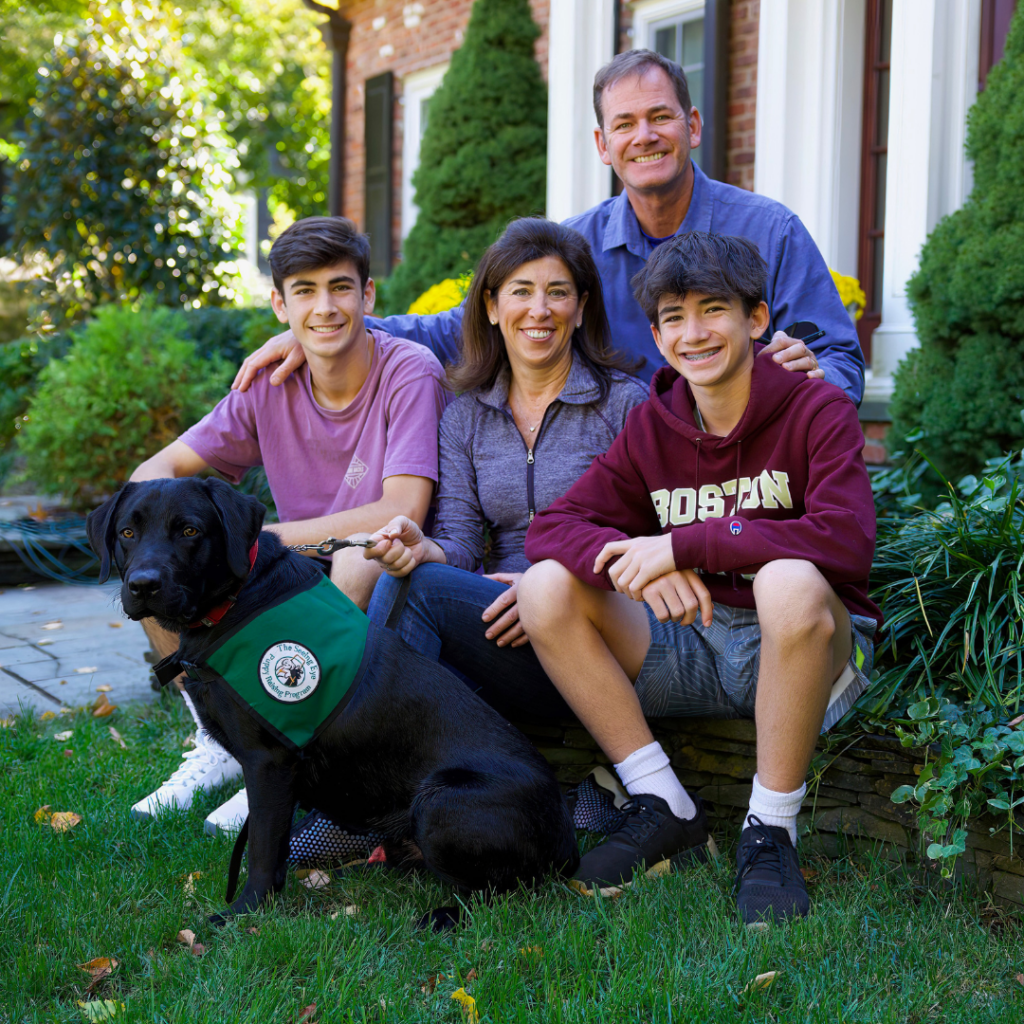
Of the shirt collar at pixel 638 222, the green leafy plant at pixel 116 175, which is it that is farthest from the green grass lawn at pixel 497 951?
the green leafy plant at pixel 116 175

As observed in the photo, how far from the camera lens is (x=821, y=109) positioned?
6.34 m

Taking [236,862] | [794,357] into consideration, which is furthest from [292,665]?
[794,357]

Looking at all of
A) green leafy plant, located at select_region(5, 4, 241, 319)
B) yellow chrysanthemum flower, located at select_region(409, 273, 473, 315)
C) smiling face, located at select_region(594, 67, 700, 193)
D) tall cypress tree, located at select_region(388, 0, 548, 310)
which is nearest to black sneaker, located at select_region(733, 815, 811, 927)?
smiling face, located at select_region(594, 67, 700, 193)

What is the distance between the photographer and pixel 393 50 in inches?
394

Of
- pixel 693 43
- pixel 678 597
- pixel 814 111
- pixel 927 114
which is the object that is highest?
pixel 693 43

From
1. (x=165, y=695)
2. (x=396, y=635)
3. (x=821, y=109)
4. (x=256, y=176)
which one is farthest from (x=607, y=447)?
(x=256, y=176)

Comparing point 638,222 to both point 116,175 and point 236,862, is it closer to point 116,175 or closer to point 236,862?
point 236,862

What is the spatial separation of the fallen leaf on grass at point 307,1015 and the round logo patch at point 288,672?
633 millimetres

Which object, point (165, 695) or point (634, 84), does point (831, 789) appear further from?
point (165, 695)

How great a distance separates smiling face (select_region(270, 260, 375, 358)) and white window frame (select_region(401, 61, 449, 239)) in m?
6.88

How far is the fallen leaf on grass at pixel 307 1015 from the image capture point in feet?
6.34

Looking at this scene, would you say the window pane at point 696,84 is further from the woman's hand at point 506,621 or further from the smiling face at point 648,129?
the woman's hand at point 506,621

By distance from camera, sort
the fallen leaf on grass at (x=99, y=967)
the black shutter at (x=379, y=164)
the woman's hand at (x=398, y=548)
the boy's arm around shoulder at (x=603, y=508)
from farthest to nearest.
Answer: the black shutter at (x=379, y=164), the woman's hand at (x=398, y=548), the boy's arm around shoulder at (x=603, y=508), the fallen leaf on grass at (x=99, y=967)

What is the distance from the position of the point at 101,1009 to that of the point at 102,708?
2.31 m
